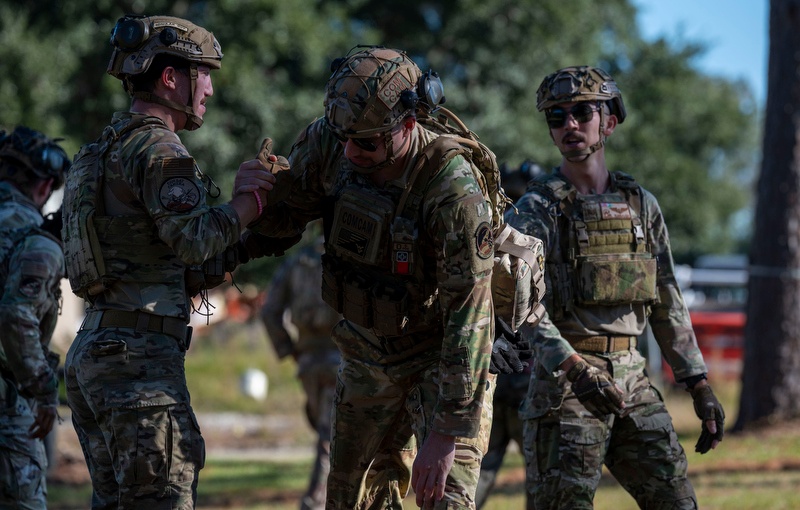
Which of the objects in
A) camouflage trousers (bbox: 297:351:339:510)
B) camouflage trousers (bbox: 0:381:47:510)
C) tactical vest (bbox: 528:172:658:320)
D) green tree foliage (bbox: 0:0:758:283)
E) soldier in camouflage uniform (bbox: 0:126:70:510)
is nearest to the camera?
tactical vest (bbox: 528:172:658:320)

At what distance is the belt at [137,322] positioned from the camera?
4.54 meters

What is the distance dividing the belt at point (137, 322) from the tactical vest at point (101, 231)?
0.35ft

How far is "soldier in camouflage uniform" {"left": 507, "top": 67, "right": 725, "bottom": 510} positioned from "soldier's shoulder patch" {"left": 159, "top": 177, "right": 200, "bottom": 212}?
1.85 meters

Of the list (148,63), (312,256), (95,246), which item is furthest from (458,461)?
(312,256)

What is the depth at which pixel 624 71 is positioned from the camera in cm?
2912

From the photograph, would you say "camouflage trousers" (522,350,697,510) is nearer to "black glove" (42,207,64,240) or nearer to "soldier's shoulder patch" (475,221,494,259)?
"soldier's shoulder patch" (475,221,494,259)

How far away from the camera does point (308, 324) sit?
29.2ft

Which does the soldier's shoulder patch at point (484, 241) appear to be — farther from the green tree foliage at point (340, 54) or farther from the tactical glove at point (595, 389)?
the green tree foliage at point (340, 54)

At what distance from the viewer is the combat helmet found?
20.2 feet

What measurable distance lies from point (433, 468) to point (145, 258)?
1.44 metres

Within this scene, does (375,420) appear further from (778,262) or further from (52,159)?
(778,262)

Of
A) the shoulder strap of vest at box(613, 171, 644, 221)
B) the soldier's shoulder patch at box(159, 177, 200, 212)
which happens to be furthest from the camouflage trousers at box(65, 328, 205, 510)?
the shoulder strap of vest at box(613, 171, 644, 221)

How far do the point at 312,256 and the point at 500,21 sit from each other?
1417cm

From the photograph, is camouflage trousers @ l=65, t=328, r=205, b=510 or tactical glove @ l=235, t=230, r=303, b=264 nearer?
camouflage trousers @ l=65, t=328, r=205, b=510
